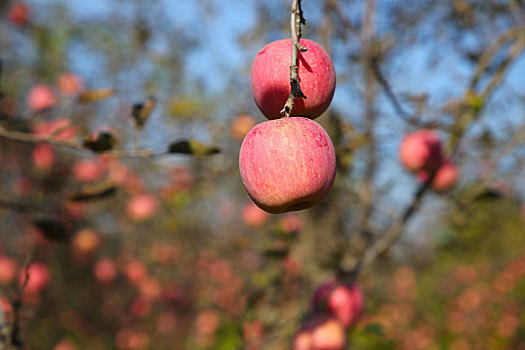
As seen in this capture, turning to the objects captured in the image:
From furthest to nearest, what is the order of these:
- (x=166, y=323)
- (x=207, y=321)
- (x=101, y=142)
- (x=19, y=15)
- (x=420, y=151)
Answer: (x=166, y=323), (x=207, y=321), (x=19, y=15), (x=420, y=151), (x=101, y=142)

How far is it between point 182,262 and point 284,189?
4.54 meters

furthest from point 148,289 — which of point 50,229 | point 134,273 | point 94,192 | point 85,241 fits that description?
point 94,192

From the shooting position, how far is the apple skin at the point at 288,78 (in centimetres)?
78

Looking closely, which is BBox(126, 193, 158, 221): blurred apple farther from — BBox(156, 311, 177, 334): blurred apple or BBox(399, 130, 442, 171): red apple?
BBox(399, 130, 442, 171): red apple

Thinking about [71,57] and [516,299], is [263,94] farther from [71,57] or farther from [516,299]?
[71,57]

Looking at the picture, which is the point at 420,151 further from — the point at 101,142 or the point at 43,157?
the point at 43,157

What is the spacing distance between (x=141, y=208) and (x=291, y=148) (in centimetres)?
365

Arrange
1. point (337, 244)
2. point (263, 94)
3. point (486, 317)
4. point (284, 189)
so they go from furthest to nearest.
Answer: point (486, 317) → point (337, 244) → point (263, 94) → point (284, 189)

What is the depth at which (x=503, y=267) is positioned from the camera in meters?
5.26

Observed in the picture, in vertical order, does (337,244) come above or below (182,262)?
above

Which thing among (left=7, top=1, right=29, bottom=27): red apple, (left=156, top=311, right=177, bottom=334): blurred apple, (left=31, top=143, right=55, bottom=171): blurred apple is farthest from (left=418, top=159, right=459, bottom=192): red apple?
(left=156, top=311, right=177, bottom=334): blurred apple

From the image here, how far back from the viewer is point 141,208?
409 centimetres

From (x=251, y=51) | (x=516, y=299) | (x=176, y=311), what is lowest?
(x=176, y=311)

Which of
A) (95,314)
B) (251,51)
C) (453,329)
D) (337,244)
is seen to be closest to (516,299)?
(453,329)
